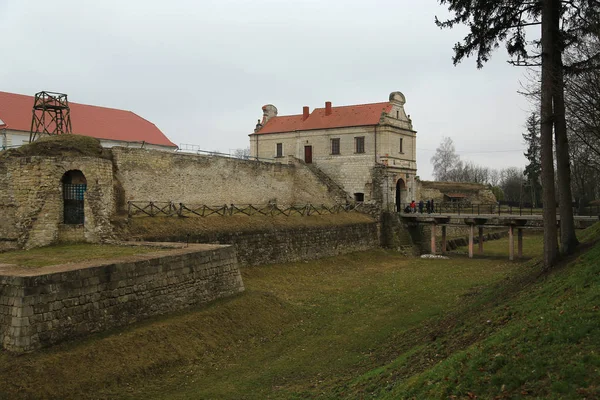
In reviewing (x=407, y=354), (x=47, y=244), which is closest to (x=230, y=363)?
(x=407, y=354)

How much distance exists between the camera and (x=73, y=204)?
17.7 meters

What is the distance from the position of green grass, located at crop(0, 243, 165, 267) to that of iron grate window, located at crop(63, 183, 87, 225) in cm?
117

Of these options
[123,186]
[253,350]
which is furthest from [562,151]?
[123,186]

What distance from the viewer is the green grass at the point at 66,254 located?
1289cm

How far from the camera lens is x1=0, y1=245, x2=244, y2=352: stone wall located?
9859 mm

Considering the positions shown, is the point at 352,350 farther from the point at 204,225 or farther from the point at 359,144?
the point at 359,144

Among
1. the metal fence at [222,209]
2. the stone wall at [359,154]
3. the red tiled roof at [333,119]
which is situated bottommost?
the metal fence at [222,209]

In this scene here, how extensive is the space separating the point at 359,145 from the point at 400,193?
4.77 meters

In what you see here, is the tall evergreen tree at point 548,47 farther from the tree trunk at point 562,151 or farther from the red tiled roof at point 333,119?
the red tiled roof at point 333,119

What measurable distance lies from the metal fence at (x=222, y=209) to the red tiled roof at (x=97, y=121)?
1494 cm

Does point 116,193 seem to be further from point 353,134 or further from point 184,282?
point 353,134

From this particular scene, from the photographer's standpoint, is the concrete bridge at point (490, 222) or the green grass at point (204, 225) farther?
the concrete bridge at point (490, 222)

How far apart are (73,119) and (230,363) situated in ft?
102

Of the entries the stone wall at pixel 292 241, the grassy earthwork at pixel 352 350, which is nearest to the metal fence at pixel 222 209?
the stone wall at pixel 292 241
